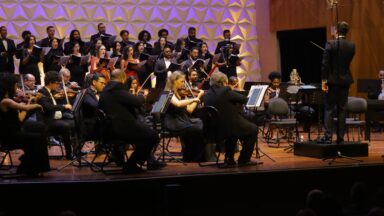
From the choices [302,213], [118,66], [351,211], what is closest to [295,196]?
[351,211]

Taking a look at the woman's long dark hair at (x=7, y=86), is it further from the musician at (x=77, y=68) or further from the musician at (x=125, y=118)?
the musician at (x=77, y=68)

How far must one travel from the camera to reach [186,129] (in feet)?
28.3

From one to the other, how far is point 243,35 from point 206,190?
370 inches

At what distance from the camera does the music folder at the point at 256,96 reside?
9250mm

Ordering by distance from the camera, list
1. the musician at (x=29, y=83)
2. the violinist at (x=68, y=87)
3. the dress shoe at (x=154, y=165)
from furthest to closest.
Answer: the violinist at (x=68, y=87) < the musician at (x=29, y=83) < the dress shoe at (x=154, y=165)

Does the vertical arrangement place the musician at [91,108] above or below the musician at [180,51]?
below

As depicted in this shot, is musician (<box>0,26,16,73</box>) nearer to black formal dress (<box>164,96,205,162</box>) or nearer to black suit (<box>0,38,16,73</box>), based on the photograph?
black suit (<box>0,38,16,73</box>)

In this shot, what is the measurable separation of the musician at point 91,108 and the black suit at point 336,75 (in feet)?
9.87

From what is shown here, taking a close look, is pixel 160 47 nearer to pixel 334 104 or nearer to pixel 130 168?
pixel 334 104

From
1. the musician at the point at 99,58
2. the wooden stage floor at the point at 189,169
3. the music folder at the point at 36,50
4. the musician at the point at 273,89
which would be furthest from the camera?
the musician at the point at 99,58

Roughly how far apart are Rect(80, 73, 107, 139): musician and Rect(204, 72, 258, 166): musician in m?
1.39

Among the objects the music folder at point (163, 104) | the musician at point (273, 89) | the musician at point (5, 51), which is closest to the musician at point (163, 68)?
the musician at point (273, 89)

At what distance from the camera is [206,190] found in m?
7.35

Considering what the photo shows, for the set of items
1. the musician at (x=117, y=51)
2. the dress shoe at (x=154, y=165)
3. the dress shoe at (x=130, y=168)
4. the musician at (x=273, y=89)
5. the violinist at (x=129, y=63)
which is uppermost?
the musician at (x=117, y=51)
